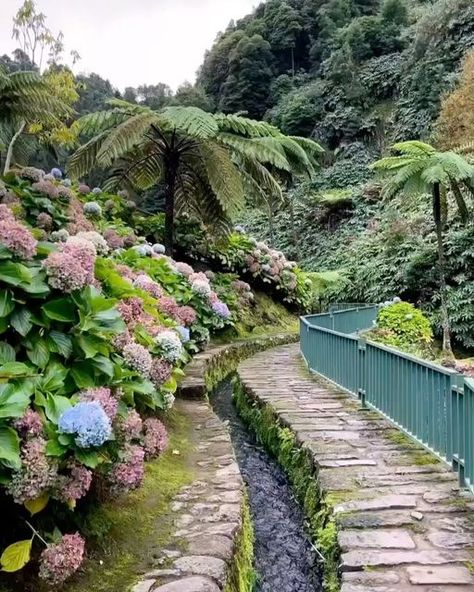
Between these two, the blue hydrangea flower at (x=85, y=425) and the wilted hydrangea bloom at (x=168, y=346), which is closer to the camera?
the blue hydrangea flower at (x=85, y=425)

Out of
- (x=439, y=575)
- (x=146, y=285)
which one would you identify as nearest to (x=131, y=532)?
(x=439, y=575)

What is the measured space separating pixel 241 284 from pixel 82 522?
7.18 metres

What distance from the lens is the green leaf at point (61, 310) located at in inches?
77.2

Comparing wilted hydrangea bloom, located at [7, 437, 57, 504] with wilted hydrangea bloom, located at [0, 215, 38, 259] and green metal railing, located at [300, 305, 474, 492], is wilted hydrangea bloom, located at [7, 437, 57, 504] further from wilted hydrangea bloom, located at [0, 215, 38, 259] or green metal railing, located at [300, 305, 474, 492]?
green metal railing, located at [300, 305, 474, 492]

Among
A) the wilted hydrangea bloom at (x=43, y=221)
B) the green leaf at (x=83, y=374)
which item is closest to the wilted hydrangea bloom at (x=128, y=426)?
the green leaf at (x=83, y=374)

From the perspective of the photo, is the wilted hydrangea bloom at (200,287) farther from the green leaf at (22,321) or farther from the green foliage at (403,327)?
the green leaf at (22,321)

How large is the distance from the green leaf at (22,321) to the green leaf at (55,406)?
252 millimetres

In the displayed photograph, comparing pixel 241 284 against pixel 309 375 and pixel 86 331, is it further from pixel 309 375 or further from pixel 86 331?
pixel 86 331

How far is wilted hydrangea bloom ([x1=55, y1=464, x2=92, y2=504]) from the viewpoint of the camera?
165 centimetres

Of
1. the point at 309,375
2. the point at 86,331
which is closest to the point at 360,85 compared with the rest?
the point at 309,375

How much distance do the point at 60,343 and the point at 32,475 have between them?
533 millimetres

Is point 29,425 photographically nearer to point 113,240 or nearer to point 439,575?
point 439,575

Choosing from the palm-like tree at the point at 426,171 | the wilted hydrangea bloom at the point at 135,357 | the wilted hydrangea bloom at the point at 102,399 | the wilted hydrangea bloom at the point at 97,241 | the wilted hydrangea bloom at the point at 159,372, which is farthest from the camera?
the palm-like tree at the point at 426,171

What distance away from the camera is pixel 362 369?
4680 millimetres
